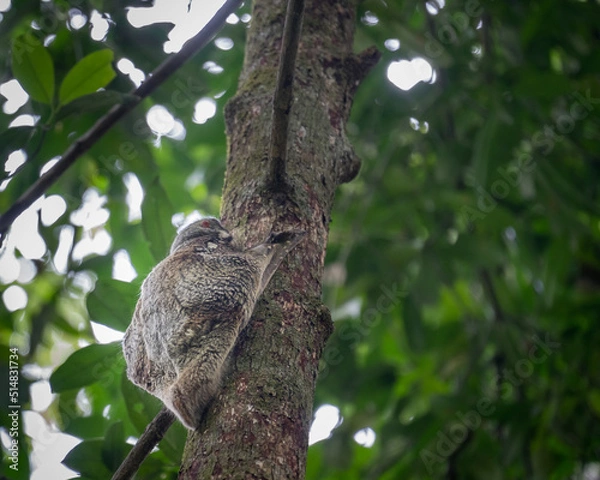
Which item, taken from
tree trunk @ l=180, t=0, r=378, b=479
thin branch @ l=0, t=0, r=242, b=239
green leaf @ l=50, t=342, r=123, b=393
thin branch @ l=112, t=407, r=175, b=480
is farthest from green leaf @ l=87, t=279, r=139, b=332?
thin branch @ l=112, t=407, r=175, b=480

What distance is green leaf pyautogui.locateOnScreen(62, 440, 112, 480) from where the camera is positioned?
2336 millimetres

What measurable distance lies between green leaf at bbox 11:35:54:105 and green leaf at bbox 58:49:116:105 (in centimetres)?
5

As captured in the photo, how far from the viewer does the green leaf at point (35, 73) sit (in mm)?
2633

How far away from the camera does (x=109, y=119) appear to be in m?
2.58

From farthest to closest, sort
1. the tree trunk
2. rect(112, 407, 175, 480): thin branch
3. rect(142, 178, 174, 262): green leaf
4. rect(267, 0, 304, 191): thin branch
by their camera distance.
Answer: rect(142, 178, 174, 262): green leaf
rect(267, 0, 304, 191): thin branch
rect(112, 407, 175, 480): thin branch
the tree trunk

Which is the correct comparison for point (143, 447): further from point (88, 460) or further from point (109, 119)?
point (109, 119)

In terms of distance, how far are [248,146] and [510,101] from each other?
177 centimetres

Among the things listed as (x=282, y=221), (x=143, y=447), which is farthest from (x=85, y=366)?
(x=282, y=221)

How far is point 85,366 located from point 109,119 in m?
0.88

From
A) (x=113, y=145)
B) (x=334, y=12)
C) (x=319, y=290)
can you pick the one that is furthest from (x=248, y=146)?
(x=113, y=145)

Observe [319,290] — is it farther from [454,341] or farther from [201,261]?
[454,341]

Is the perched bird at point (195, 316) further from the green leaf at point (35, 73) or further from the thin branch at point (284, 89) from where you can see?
the green leaf at point (35, 73)

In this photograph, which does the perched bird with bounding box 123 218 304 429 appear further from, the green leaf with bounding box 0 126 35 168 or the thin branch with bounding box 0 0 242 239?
the green leaf with bounding box 0 126 35 168

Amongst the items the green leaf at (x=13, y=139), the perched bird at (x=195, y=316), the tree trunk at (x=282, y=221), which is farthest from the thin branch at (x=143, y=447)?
the green leaf at (x=13, y=139)
